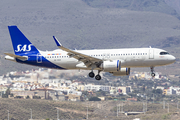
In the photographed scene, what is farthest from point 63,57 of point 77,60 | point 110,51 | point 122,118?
point 122,118

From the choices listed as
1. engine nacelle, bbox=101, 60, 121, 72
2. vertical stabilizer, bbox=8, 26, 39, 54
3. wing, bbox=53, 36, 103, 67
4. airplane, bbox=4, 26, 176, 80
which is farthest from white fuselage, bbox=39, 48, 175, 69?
vertical stabilizer, bbox=8, 26, 39, 54

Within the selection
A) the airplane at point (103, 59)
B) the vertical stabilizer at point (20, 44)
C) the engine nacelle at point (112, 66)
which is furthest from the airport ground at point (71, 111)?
the engine nacelle at point (112, 66)

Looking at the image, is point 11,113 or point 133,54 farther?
point 11,113

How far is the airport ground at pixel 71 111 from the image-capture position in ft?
381

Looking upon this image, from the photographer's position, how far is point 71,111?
126062 millimetres

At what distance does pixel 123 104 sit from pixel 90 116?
25.6 metres

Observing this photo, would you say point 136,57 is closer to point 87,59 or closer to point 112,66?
point 112,66

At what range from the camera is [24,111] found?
120312 mm

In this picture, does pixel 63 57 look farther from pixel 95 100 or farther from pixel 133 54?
pixel 95 100

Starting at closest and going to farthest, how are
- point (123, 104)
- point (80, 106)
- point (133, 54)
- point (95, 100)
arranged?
1. point (133, 54)
2. point (80, 106)
3. point (123, 104)
4. point (95, 100)

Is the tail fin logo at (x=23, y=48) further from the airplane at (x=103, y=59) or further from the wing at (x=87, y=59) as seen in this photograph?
the wing at (x=87, y=59)

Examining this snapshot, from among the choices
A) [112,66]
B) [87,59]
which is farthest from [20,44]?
[112,66]

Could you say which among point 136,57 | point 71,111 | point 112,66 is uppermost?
point 136,57

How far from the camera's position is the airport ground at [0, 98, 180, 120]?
11625 centimetres
